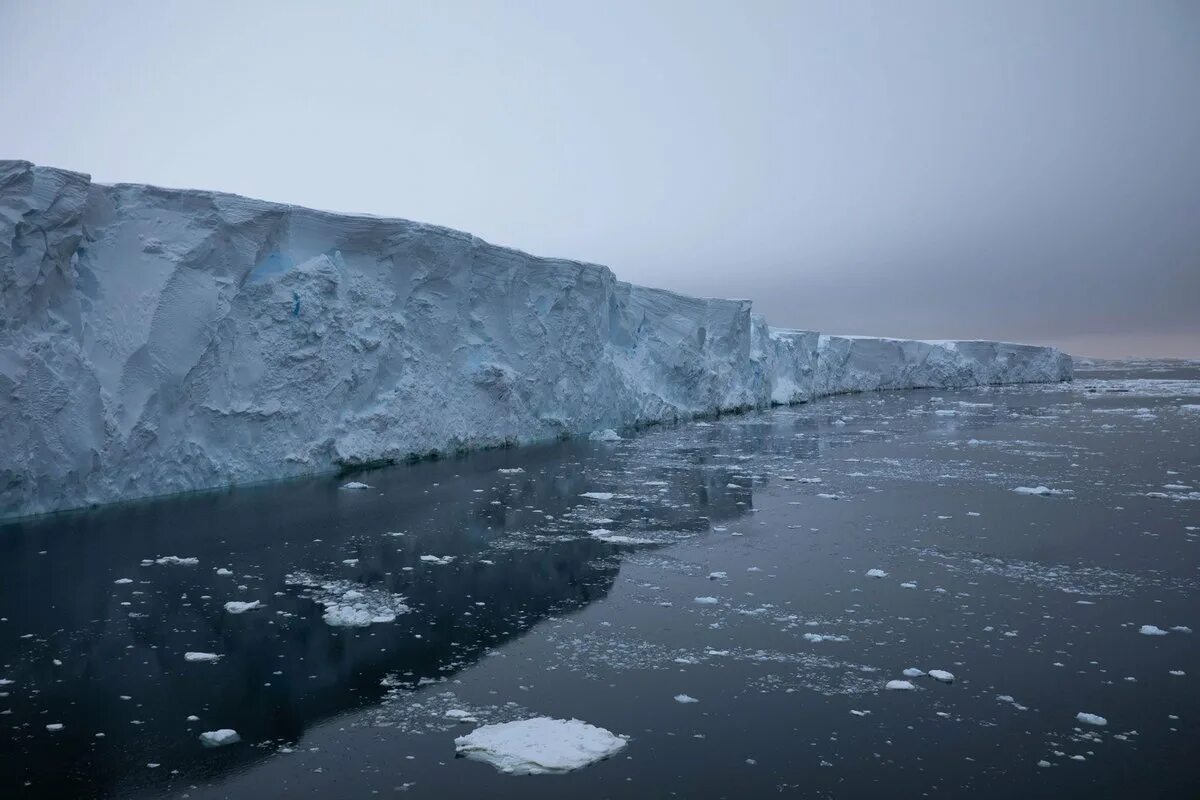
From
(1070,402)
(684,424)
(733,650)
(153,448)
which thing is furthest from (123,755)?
(1070,402)

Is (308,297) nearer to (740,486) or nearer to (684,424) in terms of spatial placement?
(740,486)

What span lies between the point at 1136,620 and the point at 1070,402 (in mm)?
24376

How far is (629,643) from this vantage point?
468 cm

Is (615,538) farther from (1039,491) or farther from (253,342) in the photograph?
(253,342)

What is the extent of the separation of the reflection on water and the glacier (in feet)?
2.44

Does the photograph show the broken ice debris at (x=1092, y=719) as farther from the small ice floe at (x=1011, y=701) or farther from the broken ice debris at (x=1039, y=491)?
the broken ice debris at (x=1039, y=491)

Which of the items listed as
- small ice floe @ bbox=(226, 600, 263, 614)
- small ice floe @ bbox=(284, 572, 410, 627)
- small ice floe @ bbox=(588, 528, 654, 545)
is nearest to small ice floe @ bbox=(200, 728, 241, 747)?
small ice floe @ bbox=(284, 572, 410, 627)

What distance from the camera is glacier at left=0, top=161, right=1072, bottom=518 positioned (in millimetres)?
8281

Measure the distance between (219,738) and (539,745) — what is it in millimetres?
1417

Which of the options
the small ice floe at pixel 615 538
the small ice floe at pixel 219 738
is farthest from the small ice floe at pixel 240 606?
the small ice floe at pixel 615 538

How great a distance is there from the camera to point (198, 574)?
6188 millimetres

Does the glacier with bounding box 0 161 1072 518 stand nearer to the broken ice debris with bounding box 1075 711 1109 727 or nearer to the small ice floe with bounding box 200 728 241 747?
the small ice floe with bounding box 200 728 241 747

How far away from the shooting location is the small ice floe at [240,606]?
531 cm

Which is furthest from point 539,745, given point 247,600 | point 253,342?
point 253,342
